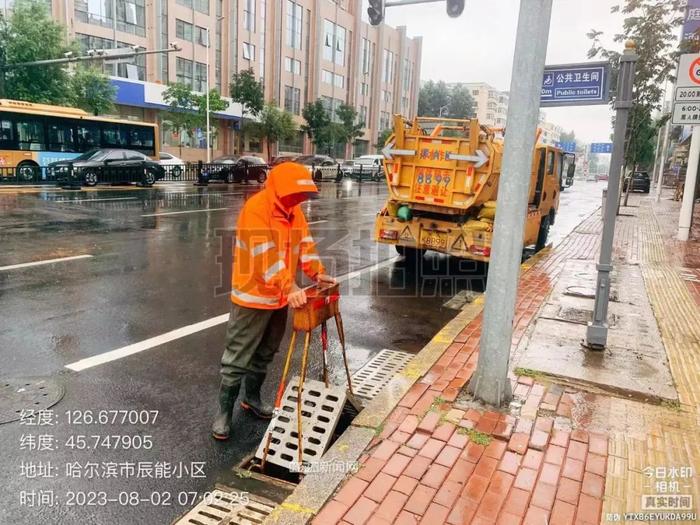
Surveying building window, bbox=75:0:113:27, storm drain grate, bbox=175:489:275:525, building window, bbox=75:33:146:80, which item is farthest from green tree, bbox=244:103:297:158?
storm drain grate, bbox=175:489:275:525

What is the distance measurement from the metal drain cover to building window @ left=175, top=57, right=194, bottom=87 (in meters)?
39.6

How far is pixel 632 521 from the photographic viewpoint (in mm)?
2707

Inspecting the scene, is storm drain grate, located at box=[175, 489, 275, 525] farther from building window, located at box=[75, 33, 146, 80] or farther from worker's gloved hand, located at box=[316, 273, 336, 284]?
building window, located at box=[75, 33, 146, 80]

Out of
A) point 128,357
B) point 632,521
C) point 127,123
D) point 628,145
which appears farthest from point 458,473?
point 127,123

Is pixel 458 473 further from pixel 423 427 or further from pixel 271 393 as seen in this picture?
pixel 271 393

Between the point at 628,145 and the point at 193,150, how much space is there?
33378 millimetres

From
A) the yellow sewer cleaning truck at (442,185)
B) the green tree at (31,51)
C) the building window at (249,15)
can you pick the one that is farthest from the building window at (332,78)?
the yellow sewer cleaning truck at (442,185)

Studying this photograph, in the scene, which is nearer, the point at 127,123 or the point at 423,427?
the point at 423,427

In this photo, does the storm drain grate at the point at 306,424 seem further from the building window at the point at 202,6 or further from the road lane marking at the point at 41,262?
the building window at the point at 202,6

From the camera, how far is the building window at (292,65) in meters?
52.2

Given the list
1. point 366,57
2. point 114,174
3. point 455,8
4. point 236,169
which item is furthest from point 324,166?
point 366,57

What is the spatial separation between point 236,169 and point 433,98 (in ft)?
166

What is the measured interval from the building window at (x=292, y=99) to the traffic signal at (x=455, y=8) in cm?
4204

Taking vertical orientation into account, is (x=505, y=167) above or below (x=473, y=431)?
above
